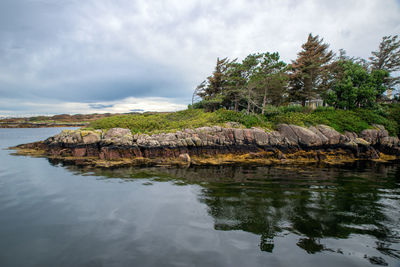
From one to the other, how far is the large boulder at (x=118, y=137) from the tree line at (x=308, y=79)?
13.9 meters

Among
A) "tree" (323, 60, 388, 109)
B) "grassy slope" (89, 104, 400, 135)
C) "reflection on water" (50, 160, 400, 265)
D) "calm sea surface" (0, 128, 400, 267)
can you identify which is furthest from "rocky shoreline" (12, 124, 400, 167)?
"tree" (323, 60, 388, 109)

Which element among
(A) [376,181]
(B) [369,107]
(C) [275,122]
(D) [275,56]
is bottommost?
(A) [376,181]

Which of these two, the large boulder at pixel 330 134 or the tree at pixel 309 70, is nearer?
the large boulder at pixel 330 134

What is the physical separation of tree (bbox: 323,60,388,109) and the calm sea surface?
16.3 meters

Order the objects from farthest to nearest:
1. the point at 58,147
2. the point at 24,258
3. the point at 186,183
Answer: the point at 58,147
the point at 186,183
the point at 24,258

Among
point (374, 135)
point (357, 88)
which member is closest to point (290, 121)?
point (374, 135)

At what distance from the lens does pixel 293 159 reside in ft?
55.3

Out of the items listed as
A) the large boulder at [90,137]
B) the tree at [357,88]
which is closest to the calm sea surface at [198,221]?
the large boulder at [90,137]

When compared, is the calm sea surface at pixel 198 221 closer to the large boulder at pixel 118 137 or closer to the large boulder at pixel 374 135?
the large boulder at pixel 118 137

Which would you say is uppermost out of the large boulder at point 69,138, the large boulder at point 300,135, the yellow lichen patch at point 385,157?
the large boulder at point 300,135

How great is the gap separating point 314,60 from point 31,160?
118 ft

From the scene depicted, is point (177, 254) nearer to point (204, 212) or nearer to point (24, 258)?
point (204, 212)

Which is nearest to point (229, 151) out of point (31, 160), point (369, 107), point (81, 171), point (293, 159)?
point (293, 159)

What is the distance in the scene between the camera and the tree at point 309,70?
24364mm
